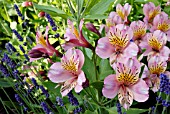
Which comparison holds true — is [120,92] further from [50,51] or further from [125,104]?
[50,51]

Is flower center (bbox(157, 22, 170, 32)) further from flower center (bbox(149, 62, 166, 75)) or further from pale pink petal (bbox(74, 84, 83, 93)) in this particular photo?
pale pink petal (bbox(74, 84, 83, 93))

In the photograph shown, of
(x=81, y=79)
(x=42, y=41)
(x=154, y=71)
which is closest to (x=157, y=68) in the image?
(x=154, y=71)

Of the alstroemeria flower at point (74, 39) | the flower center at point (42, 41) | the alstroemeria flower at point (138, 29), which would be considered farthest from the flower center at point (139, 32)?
the flower center at point (42, 41)

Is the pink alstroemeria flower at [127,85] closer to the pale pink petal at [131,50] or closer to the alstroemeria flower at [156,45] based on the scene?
the pale pink petal at [131,50]

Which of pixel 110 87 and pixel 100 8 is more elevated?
pixel 100 8

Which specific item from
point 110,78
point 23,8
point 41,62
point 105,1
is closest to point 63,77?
point 110,78

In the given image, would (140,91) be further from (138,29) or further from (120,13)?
(120,13)
